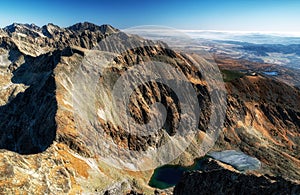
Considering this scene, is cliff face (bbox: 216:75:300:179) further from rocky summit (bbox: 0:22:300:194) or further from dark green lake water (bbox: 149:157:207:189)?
dark green lake water (bbox: 149:157:207:189)

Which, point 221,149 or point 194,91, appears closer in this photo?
point 221,149

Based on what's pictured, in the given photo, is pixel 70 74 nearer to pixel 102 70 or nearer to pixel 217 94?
pixel 102 70

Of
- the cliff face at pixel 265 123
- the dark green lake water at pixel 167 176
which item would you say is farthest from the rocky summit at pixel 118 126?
the dark green lake water at pixel 167 176

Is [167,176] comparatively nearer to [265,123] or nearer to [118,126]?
[118,126]

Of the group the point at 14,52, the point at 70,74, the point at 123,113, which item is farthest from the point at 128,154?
the point at 14,52

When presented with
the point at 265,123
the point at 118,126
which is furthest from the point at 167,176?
the point at 265,123

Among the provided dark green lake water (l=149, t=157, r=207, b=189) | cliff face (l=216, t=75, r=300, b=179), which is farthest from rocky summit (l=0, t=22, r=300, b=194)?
dark green lake water (l=149, t=157, r=207, b=189)
